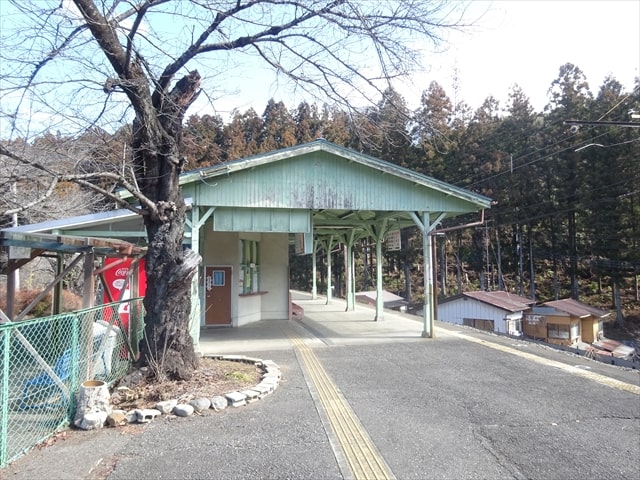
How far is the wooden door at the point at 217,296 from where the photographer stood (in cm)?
1350

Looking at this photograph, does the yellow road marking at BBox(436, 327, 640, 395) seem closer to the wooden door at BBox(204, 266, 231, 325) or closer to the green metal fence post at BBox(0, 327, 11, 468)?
the wooden door at BBox(204, 266, 231, 325)

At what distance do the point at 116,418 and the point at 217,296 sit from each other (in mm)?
8869

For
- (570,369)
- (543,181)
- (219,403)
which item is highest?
(543,181)

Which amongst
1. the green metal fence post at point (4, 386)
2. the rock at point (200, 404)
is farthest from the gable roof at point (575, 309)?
the green metal fence post at point (4, 386)

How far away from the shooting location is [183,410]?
5.12 metres

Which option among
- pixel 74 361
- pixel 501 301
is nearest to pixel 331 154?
pixel 74 361

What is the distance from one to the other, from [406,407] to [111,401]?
3.59 metres

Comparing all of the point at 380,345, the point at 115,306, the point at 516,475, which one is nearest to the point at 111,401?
the point at 115,306

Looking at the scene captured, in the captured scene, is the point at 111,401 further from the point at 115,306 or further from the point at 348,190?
Answer: the point at 348,190

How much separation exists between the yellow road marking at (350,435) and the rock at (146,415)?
6.42 feet

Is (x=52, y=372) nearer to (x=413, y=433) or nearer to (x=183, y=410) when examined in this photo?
Result: (x=183, y=410)

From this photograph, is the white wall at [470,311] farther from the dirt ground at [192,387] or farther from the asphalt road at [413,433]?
the dirt ground at [192,387]

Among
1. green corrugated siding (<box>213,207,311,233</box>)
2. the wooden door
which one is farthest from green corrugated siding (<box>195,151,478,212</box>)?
the wooden door

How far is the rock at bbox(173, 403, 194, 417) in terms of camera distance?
5.12 metres
